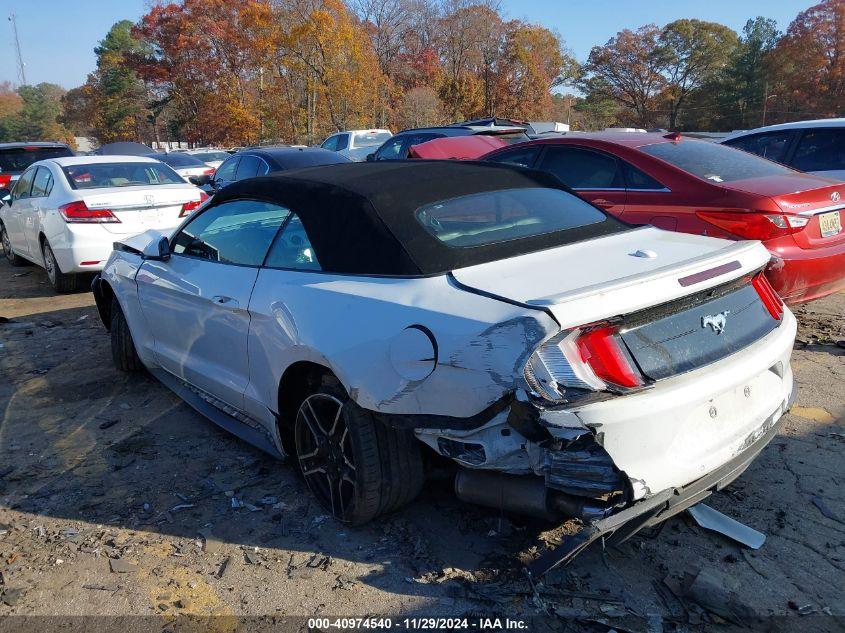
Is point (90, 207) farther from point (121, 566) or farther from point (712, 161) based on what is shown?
point (712, 161)

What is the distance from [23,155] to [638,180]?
496 inches

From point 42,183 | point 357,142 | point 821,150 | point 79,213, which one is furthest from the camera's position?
point 357,142

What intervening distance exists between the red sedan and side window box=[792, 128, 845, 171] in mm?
1975

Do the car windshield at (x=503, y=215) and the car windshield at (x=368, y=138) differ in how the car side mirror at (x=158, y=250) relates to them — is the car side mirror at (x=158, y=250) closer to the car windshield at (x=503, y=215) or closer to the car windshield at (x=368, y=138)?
the car windshield at (x=503, y=215)

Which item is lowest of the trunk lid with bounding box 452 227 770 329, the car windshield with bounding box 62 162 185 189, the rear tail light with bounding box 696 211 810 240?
the rear tail light with bounding box 696 211 810 240

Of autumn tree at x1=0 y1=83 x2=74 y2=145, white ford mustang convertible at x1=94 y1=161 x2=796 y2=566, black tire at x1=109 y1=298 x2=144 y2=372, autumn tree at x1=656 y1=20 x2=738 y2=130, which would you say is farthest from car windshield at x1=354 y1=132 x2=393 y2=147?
autumn tree at x1=0 y1=83 x2=74 y2=145

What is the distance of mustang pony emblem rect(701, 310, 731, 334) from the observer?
260cm

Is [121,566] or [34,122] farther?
[34,122]

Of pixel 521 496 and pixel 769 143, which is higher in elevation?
pixel 769 143

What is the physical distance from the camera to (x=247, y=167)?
35.5 ft

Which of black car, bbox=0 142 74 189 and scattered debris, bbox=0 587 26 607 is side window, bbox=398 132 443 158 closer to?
black car, bbox=0 142 74 189

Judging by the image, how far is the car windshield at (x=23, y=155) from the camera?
13250 mm

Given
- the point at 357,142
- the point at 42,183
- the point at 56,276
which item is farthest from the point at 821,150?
→ the point at 357,142

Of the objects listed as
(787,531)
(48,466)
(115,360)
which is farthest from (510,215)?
(115,360)
